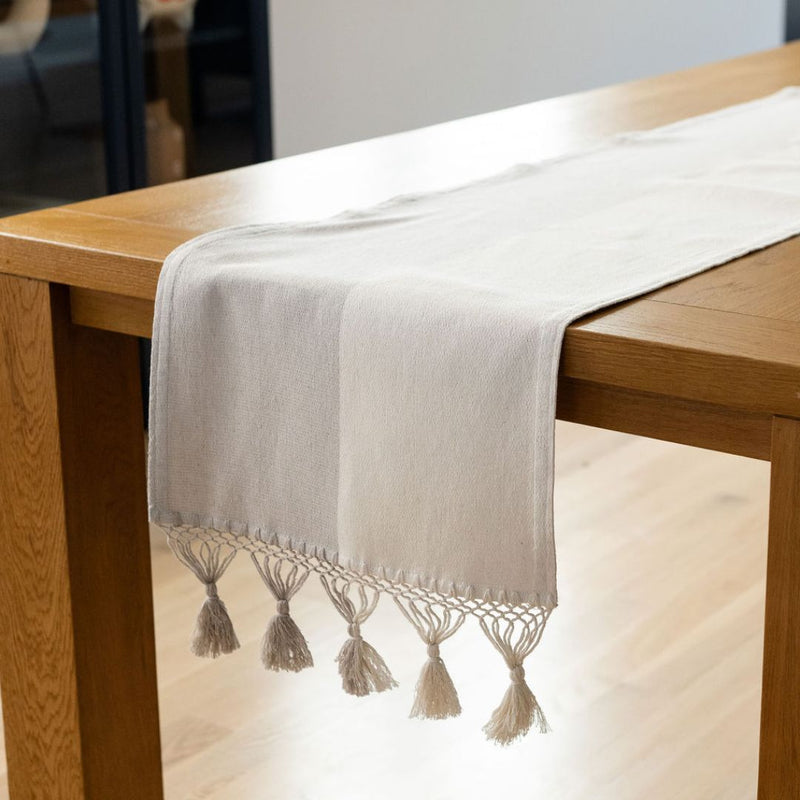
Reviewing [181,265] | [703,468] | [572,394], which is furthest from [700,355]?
[703,468]

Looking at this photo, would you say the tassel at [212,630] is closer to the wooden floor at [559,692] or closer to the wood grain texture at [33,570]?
the wood grain texture at [33,570]

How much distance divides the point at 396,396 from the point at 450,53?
2674mm

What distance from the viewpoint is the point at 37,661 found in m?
1.27

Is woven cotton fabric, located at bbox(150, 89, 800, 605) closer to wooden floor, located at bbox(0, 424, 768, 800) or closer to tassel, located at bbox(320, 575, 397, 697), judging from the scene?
tassel, located at bbox(320, 575, 397, 697)

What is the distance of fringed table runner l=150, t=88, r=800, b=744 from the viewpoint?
87 cm

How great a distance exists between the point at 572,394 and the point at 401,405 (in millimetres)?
115

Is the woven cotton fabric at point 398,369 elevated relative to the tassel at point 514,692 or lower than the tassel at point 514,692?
elevated

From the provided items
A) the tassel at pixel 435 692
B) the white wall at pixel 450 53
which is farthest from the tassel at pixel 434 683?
the white wall at pixel 450 53

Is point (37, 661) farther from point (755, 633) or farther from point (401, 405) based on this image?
point (755, 633)

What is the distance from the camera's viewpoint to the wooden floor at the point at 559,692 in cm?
157

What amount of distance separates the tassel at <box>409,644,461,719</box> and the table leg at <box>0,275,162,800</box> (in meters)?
0.40

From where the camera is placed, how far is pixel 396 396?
906 millimetres

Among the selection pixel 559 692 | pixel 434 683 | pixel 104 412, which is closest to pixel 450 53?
pixel 559 692

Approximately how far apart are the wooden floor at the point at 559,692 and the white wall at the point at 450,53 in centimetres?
132
